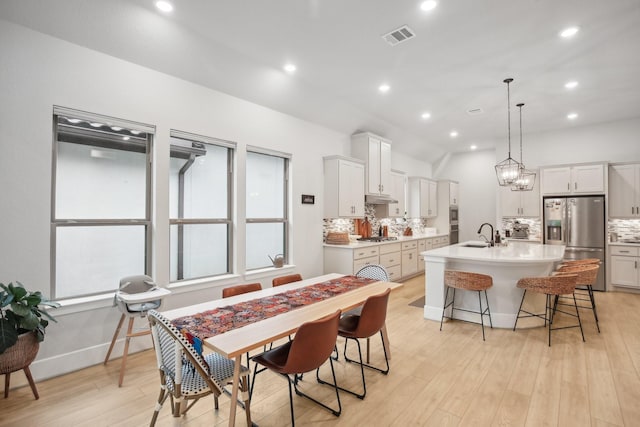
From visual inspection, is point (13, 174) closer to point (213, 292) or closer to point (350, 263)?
point (213, 292)

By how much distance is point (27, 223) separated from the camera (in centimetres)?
276

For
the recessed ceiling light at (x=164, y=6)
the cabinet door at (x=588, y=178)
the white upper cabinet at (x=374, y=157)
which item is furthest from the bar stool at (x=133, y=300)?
the cabinet door at (x=588, y=178)

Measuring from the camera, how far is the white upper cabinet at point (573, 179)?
6172 millimetres

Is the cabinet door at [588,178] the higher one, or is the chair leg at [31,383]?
the cabinet door at [588,178]

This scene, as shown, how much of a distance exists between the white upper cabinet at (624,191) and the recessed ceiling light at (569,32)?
14.0ft

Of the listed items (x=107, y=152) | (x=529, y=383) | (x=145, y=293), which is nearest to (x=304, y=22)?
(x=107, y=152)

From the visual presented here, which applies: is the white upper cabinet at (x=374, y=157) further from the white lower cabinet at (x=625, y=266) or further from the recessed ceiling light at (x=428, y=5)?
the white lower cabinet at (x=625, y=266)

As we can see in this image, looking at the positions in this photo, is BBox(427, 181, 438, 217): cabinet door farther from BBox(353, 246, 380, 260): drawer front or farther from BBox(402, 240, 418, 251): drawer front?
BBox(353, 246, 380, 260): drawer front

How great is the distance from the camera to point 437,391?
2.61 meters

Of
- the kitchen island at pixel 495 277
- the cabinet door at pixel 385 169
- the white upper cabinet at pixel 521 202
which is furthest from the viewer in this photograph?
the white upper cabinet at pixel 521 202

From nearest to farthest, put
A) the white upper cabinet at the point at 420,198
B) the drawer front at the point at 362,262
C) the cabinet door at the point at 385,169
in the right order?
the drawer front at the point at 362,262, the cabinet door at the point at 385,169, the white upper cabinet at the point at 420,198

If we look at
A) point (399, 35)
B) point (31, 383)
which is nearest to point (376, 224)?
point (399, 35)

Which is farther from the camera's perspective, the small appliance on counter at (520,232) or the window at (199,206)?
the small appliance on counter at (520,232)

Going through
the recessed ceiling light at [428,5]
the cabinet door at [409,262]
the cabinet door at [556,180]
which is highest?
the recessed ceiling light at [428,5]
